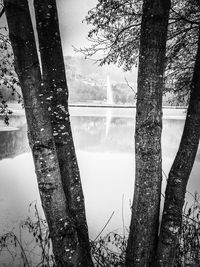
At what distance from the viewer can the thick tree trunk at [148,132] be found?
7.56 feet

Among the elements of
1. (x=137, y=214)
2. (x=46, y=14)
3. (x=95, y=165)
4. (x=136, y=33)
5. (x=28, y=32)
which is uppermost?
(x=136, y=33)

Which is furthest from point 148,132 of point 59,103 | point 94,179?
point 94,179

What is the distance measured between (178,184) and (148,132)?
0.65 m

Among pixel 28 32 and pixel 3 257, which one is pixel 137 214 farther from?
pixel 3 257

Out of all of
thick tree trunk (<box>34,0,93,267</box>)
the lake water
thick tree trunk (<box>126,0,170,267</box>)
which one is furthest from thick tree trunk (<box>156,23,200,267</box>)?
the lake water

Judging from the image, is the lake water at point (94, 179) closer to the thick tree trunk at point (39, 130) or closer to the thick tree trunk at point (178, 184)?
the thick tree trunk at point (178, 184)

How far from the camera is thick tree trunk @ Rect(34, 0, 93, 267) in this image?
2.43 meters

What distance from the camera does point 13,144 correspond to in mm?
19453

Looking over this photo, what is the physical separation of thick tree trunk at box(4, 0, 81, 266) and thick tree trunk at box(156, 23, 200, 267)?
92 cm

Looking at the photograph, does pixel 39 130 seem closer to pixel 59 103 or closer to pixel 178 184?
pixel 59 103

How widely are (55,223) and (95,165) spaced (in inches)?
487

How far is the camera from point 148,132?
241cm

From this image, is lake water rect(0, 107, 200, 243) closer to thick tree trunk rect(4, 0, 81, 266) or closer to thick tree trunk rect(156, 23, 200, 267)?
thick tree trunk rect(156, 23, 200, 267)

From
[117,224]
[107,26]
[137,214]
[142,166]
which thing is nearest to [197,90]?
[142,166]
